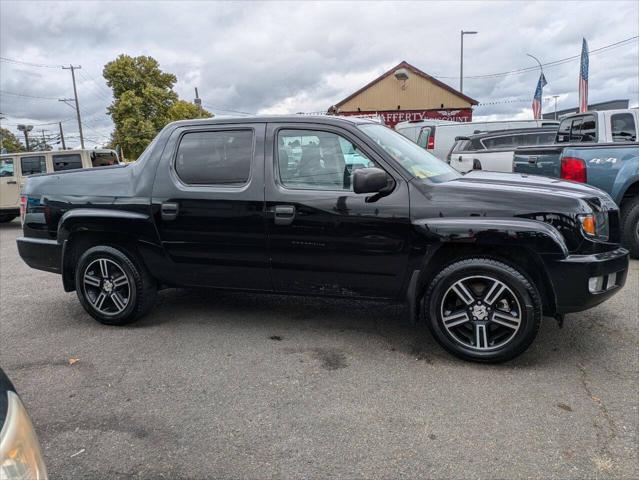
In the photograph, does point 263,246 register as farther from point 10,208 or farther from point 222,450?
point 10,208

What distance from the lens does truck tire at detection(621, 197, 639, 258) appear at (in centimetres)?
611

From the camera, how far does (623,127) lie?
7164 millimetres

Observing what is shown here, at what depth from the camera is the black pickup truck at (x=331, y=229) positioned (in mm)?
3244

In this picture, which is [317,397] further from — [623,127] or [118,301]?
[623,127]

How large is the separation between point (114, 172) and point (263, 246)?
161 cm

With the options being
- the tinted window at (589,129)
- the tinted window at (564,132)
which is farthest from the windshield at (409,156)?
the tinted window at (564,132)

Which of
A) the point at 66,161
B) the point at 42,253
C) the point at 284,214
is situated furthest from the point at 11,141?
the point at 284,214

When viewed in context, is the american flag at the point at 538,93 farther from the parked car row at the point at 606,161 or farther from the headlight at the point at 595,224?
the headlight at the point at 595,224

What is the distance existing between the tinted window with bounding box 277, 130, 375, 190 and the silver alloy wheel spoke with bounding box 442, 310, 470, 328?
46.7 inches

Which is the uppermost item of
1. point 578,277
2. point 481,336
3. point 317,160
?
point 317,160

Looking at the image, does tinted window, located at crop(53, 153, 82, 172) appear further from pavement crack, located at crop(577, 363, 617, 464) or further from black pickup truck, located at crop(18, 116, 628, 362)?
pavement crack, located at crop(577, 363, 617, 464)

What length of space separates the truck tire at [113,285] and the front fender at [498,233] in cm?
251

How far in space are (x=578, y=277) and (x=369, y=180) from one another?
153 centimetres

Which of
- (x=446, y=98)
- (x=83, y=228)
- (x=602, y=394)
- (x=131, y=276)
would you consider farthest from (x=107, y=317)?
(x=446, y=98)
